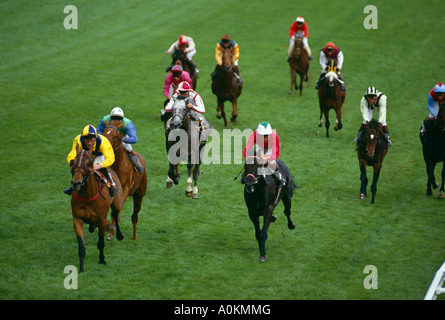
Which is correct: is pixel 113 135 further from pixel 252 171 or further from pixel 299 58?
pixel 299 58

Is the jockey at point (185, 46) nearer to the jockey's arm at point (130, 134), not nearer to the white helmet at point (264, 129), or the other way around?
the jockey's arm at point (130, 134)

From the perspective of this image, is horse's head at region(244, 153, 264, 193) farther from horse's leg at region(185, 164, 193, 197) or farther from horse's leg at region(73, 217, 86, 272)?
horse's leg at region(185, 164, 193, 197)

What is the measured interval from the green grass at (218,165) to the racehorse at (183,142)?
66 centimetres

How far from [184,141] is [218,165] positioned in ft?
11.7

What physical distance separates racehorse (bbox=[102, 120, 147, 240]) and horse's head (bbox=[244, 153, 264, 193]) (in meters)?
2.48

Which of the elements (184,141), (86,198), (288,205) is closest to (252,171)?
(288,205)

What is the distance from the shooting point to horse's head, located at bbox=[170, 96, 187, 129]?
1352cm

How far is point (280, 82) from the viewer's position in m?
26.7

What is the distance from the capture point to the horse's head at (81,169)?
9.75m

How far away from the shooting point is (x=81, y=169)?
984cm

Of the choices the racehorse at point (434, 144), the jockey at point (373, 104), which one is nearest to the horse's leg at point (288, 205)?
the jockey at point (373, 104)

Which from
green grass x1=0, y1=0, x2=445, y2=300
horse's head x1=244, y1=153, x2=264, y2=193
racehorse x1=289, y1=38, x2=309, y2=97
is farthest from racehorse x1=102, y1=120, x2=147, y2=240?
racehorse x1=289, y1=38, x2=309, y2=97

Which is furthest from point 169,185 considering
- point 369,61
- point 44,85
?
point 369,61
